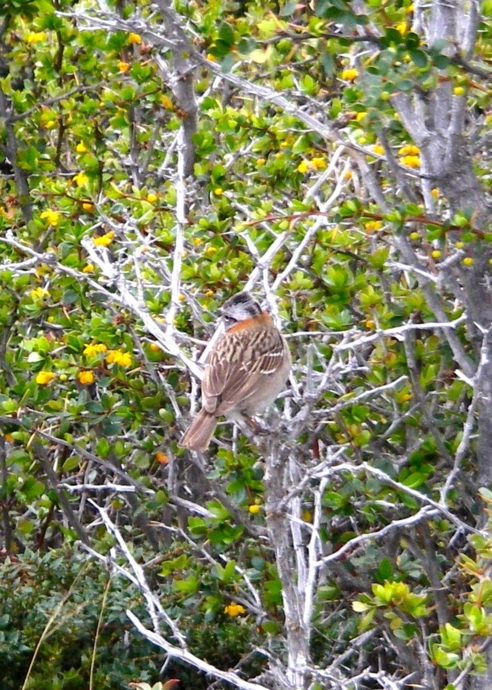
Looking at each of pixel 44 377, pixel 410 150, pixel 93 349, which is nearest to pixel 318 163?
pixel 410 150

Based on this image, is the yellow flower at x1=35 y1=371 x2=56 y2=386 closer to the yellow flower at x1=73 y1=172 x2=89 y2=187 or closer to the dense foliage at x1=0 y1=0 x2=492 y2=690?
the dense foliage at x1=0 y1=0 x2=492 y2=690

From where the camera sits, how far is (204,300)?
4816 millimetres

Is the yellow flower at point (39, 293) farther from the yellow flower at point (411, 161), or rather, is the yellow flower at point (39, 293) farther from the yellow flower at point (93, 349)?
the yellow flower at point (411, 161)

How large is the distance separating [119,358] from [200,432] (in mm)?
425

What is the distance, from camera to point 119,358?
14.4ft

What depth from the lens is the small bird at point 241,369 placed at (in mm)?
4535

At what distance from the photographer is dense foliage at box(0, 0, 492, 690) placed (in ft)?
13.3

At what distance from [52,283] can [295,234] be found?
3.56ft

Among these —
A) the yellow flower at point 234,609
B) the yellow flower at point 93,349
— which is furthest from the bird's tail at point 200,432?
the yellow flower at point 234,609

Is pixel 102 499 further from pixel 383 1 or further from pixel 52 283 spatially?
pixel 383 1

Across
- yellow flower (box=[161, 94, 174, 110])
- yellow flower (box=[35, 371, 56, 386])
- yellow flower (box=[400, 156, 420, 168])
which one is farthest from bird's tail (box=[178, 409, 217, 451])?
yellow flower (box=[161, 94, 174, 110])

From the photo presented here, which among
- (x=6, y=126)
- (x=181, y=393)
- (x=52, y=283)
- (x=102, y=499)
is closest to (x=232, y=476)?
(x=181, y=393)

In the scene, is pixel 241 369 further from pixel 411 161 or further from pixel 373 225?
pixel 411 161

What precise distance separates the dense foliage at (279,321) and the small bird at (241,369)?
92 mm
